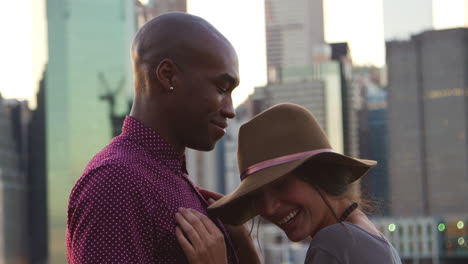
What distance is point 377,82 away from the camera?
640ft

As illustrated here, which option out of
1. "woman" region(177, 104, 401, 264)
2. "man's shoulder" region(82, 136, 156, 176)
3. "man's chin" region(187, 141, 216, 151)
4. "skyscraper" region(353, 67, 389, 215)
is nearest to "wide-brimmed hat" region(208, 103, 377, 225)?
"woman" region(177, 104, 401, 264)

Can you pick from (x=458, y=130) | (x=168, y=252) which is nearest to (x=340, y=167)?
(x=168, y=252)

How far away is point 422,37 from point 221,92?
16002 centimetres

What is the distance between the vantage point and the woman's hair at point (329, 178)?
130 inches

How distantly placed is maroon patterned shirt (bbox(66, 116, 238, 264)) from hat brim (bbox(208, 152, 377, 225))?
13 centimetres

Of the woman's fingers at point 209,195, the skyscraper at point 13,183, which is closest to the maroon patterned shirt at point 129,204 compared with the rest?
the woman's fingers at point 209,195

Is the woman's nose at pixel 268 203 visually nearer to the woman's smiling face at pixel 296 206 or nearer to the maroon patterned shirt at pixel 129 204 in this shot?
the woman's smiling face at pixel 296 206

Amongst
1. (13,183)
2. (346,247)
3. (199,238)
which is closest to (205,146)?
(199,238)

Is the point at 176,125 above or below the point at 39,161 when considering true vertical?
above

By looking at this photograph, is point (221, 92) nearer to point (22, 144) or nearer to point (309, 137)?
point (309, 137)

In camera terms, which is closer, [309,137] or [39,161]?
[309,137]

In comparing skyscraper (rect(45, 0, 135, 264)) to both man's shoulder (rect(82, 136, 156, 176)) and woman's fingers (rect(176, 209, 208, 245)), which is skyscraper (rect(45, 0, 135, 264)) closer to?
man's shoulder (rect(82, 136, 156, 176))

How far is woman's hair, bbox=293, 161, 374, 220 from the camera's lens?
3.30 m

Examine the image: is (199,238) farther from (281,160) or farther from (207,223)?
(281,160)
